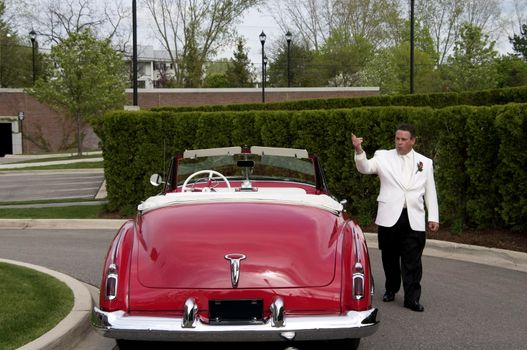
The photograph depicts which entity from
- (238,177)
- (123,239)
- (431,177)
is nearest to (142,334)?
(123,239)

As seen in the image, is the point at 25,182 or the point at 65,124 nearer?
the point at 25,182

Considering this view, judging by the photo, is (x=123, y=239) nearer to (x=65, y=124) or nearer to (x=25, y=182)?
(x=25, y=182)

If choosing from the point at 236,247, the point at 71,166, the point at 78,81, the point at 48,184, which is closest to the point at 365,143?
the point at 236,247

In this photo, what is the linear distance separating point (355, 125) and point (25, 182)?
15.8 metres

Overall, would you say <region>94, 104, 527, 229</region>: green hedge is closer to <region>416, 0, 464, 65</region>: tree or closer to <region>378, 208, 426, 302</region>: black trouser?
<region>378, 208, 426, 302</region>: black trouser

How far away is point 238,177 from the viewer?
21.1 feet

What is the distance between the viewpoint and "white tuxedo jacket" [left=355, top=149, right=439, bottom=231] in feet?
20.0

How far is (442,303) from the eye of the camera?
21.4 feet

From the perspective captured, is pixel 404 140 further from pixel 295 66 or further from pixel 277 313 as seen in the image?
pixel 295 66

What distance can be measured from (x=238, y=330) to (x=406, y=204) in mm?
2812

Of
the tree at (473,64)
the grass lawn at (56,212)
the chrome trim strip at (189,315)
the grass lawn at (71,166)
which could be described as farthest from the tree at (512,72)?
the chrome trim strip at (189,315)

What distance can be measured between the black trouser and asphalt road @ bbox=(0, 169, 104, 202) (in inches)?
515

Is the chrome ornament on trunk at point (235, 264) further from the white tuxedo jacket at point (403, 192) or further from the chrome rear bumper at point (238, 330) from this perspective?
the white tuxedo jacket at point (403, 192)

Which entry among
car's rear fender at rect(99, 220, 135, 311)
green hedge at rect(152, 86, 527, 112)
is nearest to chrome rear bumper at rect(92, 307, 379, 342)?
car's rear fender at rect(99, 220, 135, 311)
